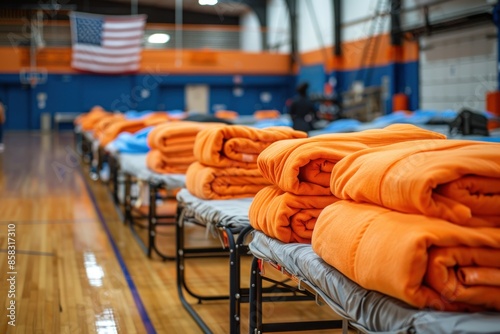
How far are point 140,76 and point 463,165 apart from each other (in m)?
24.5

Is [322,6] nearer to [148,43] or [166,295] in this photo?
[148,43]

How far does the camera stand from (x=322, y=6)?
74.8ft

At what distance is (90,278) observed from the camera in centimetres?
505

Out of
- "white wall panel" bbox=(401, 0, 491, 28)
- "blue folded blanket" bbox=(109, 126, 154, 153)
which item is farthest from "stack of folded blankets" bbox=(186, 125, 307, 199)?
"white wall panel" bbox=(401, 0, 491, 28)

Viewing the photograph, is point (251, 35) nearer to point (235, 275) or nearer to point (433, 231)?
point (235, 275)

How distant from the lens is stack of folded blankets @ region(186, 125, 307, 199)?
4.02 m

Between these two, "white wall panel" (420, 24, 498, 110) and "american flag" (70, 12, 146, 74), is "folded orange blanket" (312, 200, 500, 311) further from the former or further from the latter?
"american flag" (70, 12, 146, 74)

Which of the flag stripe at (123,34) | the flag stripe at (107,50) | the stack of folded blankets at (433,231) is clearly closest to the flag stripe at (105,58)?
the flag stripe at (107,50)

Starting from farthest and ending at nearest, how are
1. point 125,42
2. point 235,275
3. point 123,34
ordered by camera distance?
point 125,42, point 123,34, point 235,275

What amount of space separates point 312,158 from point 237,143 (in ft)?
4.89

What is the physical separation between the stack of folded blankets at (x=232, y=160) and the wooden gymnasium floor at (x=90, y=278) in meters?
0.70

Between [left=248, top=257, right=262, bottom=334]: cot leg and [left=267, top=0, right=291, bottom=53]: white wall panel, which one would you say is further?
[left=267, top=0, right=291, bottom=53]: white wall panel

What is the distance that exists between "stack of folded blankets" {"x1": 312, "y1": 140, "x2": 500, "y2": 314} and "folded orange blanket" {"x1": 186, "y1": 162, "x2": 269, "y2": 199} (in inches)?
79.5

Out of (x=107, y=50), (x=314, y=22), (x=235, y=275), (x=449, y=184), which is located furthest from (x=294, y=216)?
(x=107, y=50)
